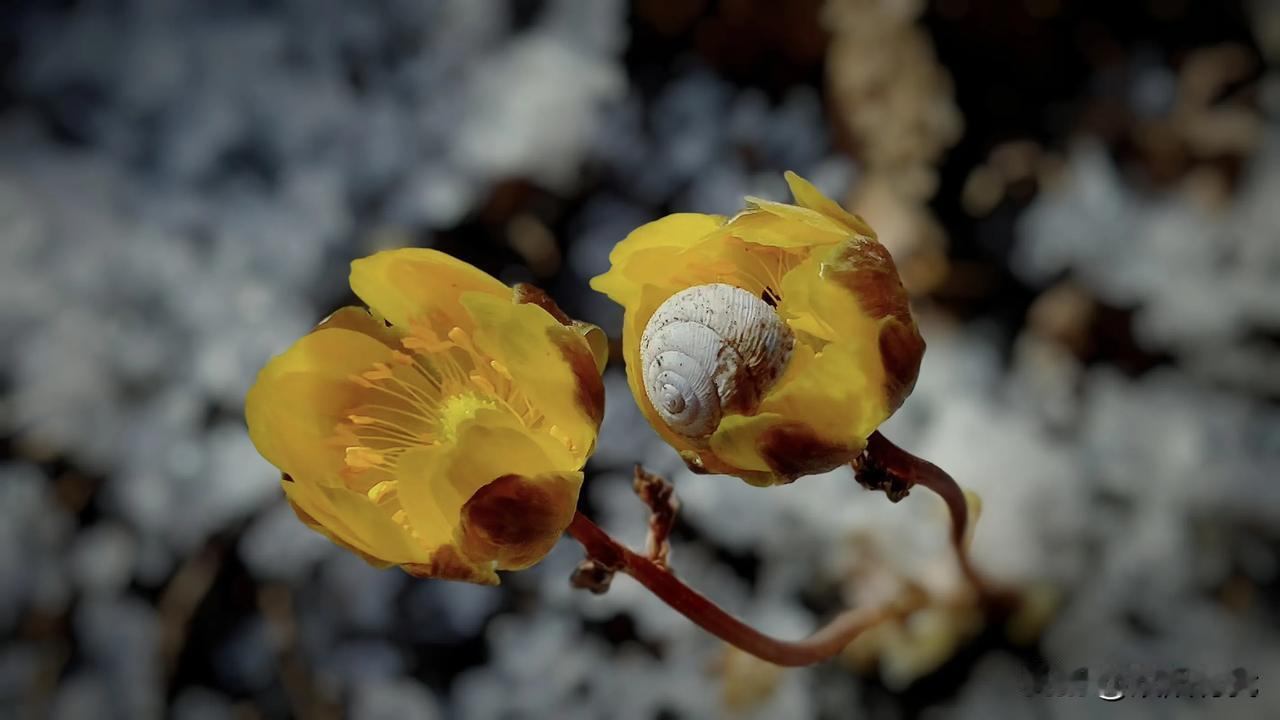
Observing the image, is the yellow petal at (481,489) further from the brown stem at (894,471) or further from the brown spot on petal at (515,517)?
the brown stem at (894,471)

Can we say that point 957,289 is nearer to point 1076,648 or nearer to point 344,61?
point 1076,648

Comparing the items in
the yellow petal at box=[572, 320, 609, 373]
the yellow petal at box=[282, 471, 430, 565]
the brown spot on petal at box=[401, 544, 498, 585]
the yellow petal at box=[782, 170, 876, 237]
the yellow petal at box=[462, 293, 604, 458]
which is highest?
the yellow petal at box=[782, 170, 876, 237]

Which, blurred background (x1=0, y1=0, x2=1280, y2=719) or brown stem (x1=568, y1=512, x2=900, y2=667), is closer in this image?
brown stem (x1=568, y1=512, x2=900, y2=667)

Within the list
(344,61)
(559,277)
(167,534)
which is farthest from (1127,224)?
(167,534)

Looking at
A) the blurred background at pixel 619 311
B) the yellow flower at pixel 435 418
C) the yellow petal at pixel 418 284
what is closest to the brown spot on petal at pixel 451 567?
the yellow flower at pixel 435 418

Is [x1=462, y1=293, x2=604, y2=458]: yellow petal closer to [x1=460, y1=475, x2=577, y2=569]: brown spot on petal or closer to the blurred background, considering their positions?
[x1=460, y1=475, x2=577, y2=569]: brown spot on petal

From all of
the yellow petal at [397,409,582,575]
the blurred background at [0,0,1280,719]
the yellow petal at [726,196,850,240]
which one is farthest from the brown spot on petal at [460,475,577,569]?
the blurred background at [0,0,1280,719]
